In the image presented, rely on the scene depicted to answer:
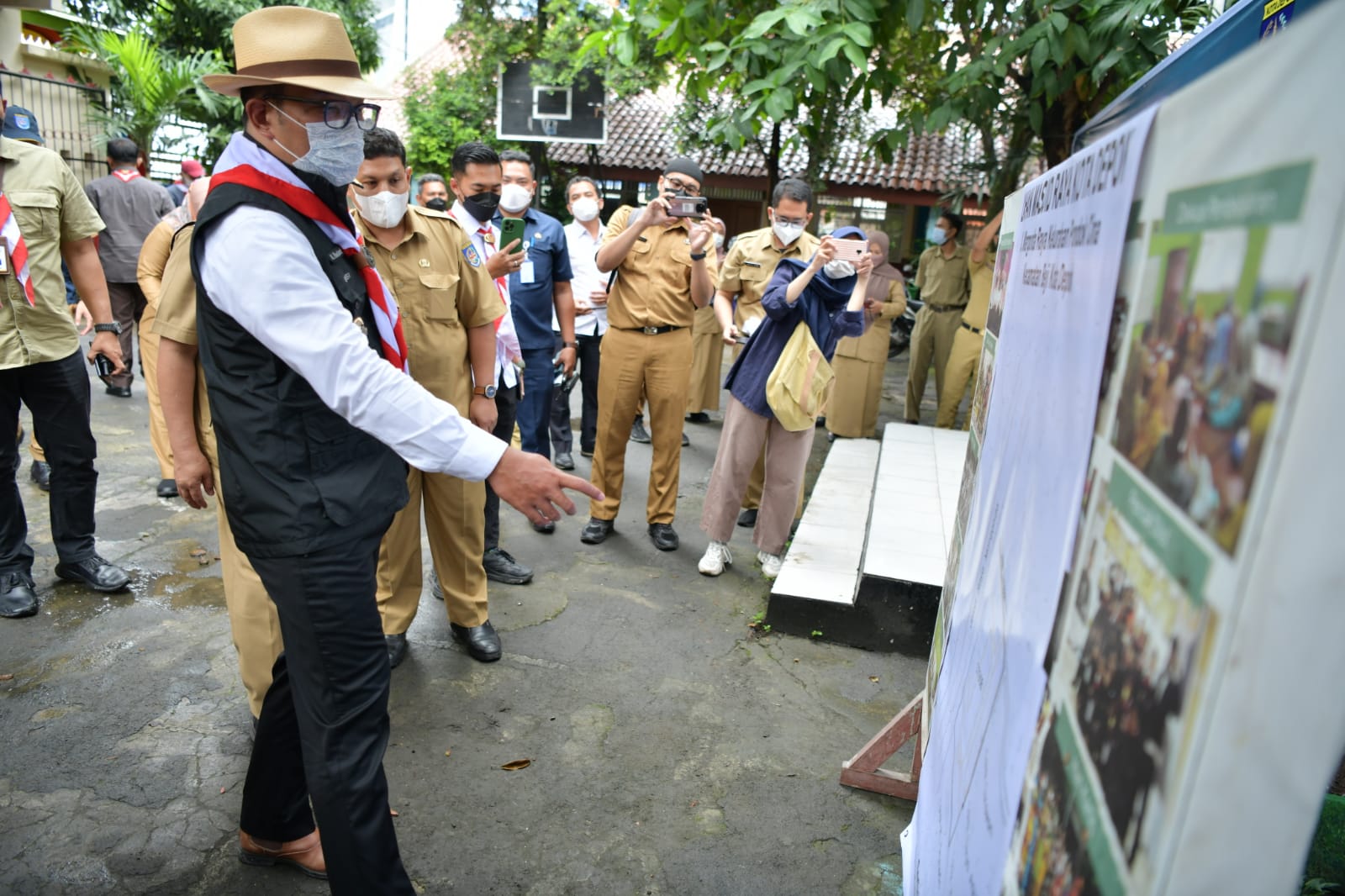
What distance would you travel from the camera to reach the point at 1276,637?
23.6 inches

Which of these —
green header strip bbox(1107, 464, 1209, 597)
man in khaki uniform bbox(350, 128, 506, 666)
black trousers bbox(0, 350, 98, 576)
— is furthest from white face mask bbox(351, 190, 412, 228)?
green header strip bbox(1107, 464, 1209, 597)

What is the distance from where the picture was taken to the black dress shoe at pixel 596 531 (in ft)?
16.4

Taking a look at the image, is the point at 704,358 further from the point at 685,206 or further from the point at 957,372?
the point at 685,206

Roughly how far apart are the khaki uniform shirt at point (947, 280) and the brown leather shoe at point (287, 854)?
6751mm

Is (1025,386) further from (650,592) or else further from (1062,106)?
(1062,106)

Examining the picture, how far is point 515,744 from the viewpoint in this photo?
9.92 ft

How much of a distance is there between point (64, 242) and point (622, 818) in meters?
3.29

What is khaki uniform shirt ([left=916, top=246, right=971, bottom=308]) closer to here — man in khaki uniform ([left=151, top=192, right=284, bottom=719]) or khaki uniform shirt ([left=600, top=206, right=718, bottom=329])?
khaki uniform shirt ([left=600, top=206, right=718, bottom=329])

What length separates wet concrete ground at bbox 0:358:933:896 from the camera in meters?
2.44

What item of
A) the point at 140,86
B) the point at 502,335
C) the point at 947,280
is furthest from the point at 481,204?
the point at 140,86

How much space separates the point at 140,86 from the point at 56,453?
10207mm

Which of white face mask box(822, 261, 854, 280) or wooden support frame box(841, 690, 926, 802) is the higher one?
white face mask box(822, 261, 854, 280)

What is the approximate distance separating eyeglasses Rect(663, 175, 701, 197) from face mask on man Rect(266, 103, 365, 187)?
8.83ft

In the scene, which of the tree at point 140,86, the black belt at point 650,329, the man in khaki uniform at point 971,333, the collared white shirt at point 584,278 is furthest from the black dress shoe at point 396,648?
the tree at point 140,86
